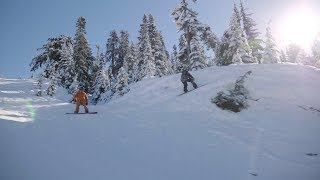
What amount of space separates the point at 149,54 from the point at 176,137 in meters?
36.2

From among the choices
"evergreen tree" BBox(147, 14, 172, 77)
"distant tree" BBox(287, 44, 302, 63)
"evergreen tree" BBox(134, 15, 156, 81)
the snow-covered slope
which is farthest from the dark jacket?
"distant tree" BBox(287, 44, 302, 63)

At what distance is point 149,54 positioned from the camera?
5103cm

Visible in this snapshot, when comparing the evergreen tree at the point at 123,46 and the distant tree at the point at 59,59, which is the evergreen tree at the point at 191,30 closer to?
the distant tree at the point at 59,59

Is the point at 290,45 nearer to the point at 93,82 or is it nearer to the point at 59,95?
the point at 93,82

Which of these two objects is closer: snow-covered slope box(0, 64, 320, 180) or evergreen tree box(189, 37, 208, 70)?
snow-covered slope box(0, 64, 320, 180)

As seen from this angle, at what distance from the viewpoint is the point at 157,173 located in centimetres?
1132

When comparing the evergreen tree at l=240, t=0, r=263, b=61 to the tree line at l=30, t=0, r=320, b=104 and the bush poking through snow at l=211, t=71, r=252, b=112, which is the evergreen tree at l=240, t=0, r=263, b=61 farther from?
the bush poking through snow at l=211, t=71, r=252, b=112

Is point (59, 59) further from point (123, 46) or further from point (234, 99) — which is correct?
point (234, 99)

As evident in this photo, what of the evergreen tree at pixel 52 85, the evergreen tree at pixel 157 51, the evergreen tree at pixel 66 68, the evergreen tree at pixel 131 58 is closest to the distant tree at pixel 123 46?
the evergreen tree at pixel 131 58

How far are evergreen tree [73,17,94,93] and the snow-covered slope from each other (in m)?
24.5

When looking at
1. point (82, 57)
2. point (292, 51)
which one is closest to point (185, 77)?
point (82, 57)

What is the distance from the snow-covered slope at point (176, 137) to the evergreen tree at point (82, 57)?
24539 mm

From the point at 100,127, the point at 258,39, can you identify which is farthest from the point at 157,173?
the point at 258,39

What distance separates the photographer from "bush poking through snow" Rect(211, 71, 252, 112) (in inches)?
810
